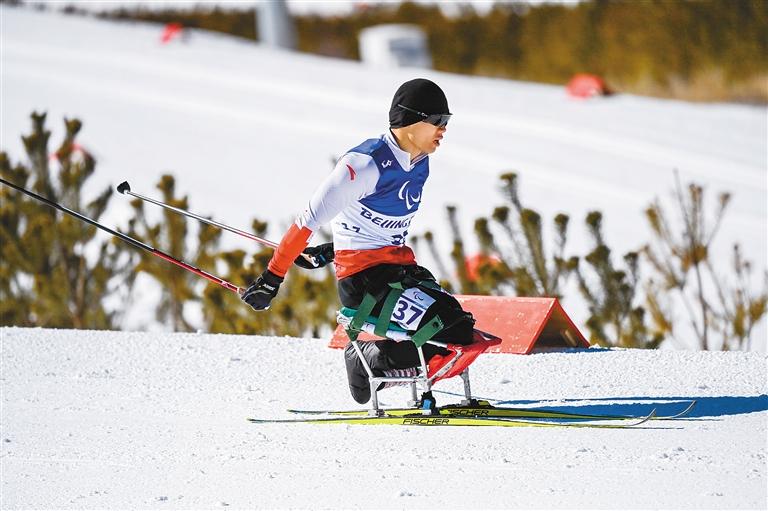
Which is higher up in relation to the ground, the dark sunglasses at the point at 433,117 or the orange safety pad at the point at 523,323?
the dark sunglasses at the point at 433,117

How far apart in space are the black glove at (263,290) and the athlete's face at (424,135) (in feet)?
2.08

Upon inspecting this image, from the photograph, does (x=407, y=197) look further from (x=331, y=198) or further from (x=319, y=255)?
(x=319, y=255)

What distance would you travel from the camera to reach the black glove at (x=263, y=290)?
433 cm

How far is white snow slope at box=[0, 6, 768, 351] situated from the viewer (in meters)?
11.8

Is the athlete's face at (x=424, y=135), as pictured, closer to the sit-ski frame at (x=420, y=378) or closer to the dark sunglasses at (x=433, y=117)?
the dark sunglasses at (x=433, y=117)

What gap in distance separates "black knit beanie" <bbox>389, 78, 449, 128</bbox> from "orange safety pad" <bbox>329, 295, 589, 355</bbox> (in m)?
1.34

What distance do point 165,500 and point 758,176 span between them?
29.1ft

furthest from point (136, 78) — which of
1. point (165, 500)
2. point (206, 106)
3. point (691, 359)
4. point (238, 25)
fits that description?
point (165, 500)

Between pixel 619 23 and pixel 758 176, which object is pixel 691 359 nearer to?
pixel 758 176

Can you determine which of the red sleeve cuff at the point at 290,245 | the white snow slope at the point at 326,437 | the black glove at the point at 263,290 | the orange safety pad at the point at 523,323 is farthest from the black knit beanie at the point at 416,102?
the orange safety pad at the point at 523,323

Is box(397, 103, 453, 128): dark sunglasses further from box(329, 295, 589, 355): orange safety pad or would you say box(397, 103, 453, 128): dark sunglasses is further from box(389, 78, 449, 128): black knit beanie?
box(329, 295, 589, 355): orange safety pad

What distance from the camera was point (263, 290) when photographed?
433 cm

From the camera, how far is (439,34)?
24266 millimetres

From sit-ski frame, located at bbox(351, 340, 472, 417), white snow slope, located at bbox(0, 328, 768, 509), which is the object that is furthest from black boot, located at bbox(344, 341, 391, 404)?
white snow slope, located at bbox(0, 328, 768, 509)
